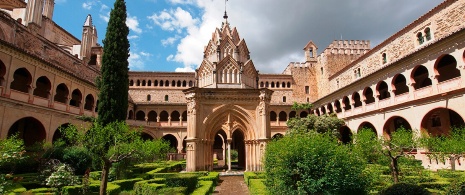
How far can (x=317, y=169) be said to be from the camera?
9.34 metres

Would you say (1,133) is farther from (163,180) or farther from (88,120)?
(163,180)

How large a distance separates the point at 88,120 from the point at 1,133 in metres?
9.04

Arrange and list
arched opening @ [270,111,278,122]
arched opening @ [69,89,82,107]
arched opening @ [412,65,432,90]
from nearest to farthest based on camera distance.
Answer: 1. arched opening @ [412,65,432,90]
2. arched opening @ [69,89,82,107]
3. arched opening @ [270,111,278,122]

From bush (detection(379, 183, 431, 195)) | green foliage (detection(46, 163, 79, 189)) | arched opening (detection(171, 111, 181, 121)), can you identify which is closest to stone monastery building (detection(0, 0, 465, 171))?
green foliage (detection(46, 163, 79, 189))

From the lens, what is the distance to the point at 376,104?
1079 inches

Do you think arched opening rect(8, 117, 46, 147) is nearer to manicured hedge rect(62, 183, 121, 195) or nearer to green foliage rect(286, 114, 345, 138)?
Result: manicured hedge rect(62, 183, 121, 195)

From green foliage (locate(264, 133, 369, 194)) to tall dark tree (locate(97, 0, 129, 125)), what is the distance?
608 inches

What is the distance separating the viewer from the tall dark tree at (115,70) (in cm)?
2116

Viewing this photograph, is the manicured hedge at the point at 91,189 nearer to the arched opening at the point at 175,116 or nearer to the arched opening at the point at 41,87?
the arched opening at the point at 41,87

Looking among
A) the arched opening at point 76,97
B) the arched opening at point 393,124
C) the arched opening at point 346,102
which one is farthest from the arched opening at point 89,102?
the arched opening at point 393,124

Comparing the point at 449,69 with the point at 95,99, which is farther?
the point at 95,99

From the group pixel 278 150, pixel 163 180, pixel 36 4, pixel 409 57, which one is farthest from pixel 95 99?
pixel 409 57

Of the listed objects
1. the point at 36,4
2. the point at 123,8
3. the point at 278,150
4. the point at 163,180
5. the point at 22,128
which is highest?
the point at 36,4

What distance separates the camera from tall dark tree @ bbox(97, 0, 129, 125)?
21156 millimetres
